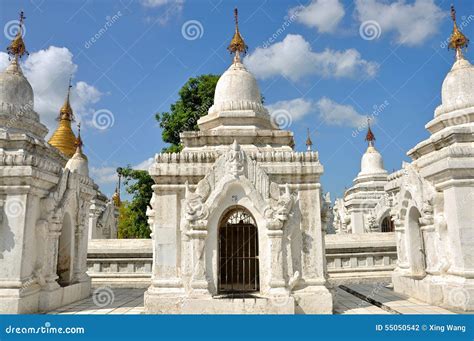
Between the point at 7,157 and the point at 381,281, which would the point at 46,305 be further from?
the point at 381,281

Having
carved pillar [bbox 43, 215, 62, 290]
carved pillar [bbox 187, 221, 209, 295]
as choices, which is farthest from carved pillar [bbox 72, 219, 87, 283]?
carved pillar [bbox 187, 221, 209, 295]

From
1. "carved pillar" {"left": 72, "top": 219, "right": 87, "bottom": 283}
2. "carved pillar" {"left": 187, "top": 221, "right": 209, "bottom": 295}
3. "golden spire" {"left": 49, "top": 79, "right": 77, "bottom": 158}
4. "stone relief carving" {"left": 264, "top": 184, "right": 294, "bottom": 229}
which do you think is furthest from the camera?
"golden spire" {"left": 49, "top": 79, "right": 77, "bottom": 158}

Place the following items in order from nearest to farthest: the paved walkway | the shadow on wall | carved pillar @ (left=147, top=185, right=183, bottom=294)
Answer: the shadow on wall, carved pillar @ (left=147, top=185, right=183, bottom=294), the paved walkway

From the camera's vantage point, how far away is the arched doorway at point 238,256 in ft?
36.6

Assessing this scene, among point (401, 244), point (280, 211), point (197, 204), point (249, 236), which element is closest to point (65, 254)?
point (197, 204)

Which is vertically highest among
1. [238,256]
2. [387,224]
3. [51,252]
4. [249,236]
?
[387,224]

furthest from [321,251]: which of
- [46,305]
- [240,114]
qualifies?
[46,305]

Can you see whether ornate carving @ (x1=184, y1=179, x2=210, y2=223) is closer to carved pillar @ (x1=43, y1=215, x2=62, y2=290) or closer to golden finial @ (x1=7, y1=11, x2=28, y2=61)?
carved pillar @ (x1=43, y1=215, x2=62, y2=290)

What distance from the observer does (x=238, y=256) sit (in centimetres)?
1155

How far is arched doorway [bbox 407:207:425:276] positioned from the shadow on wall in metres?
11.9

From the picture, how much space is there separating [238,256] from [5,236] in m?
6.35

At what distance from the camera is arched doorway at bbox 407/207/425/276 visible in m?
12.6

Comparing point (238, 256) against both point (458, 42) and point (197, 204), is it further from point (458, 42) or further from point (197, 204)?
point (458, 42)

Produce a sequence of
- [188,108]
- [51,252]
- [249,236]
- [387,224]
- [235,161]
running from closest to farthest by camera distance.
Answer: [235,161]
[51,252]
[249,236]
[387,224]
[188,108]
